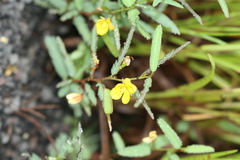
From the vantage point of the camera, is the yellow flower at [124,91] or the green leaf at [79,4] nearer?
the yellow flower at [124,91]

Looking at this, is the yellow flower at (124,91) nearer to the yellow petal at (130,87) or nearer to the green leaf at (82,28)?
the yellow petal at (130,87)

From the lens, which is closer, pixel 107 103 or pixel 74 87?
pixel 107 103

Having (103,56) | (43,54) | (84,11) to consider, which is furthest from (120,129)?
(84,11)

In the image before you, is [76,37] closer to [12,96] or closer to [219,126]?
[12,96]

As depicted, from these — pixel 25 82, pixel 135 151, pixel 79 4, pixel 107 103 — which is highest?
pixel 79 4

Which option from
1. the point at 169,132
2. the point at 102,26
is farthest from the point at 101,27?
the point at 169,132

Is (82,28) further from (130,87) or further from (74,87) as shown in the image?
(130,87)

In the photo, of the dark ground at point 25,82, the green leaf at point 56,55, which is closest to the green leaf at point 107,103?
the green leaf at point 56,55

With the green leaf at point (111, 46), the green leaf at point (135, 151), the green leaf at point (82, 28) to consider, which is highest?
the green leaf at point (82, 28)
